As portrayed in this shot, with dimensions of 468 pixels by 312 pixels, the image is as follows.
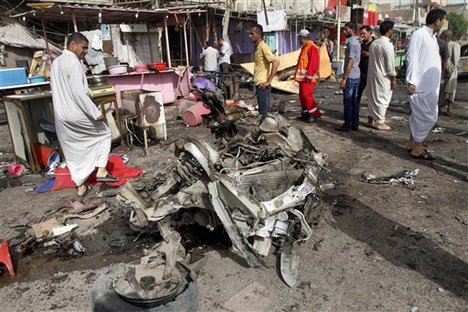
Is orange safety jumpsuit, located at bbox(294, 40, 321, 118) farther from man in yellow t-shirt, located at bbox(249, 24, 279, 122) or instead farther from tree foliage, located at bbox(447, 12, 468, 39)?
tree foliage, located at bbox(447, 12, 468, 39)

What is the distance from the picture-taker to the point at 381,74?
6.93m

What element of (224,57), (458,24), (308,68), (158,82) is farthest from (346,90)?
(458,24)

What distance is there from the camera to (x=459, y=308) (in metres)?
2.59

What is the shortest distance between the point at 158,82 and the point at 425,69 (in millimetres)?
7388

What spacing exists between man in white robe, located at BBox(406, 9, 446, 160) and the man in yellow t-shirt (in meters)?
2.22

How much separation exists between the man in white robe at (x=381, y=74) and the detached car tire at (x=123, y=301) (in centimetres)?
599

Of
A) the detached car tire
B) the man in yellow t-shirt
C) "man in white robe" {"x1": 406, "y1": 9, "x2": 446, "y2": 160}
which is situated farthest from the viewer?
the man in yellow t-shirt

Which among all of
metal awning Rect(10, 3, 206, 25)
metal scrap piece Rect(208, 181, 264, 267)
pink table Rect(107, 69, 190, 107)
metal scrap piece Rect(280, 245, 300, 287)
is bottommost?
metal scrap piece Rect(280, 245, 300, 287)

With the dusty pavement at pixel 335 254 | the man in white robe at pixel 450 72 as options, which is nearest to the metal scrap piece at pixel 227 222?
the dusty pavement at pixel 335 254

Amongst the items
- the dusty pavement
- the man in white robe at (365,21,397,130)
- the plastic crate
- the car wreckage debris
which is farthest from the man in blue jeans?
the plastic crate

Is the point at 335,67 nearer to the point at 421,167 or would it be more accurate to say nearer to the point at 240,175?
the point at 421,167

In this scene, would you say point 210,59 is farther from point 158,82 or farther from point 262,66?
point 262,66

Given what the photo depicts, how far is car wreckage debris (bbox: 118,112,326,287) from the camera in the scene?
3.05 metres

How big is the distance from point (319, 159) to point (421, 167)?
236cm
